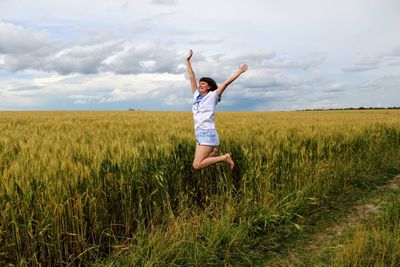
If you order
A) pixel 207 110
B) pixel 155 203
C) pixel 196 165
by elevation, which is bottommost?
pixel 155 203

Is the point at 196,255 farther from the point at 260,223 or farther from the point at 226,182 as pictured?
the point at 226,182

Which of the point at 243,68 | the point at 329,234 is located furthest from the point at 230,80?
the point at 329,234

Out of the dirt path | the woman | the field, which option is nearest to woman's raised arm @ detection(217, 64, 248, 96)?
the woman

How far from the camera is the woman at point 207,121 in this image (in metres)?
4.72

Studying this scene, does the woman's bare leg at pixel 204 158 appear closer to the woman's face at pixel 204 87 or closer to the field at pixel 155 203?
the field at pixel 155 203

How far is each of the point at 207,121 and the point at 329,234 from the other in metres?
2.26

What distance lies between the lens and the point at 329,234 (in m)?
4.67

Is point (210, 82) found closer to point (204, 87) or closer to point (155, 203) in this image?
point (204, 87)

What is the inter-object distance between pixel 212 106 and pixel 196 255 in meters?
2.11

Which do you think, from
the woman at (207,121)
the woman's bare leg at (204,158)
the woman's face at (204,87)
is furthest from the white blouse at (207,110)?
the woman's bare leg at (204,158)

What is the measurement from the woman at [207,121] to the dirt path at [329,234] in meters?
1.39

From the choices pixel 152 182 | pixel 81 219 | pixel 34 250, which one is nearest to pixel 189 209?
pixel 152 182

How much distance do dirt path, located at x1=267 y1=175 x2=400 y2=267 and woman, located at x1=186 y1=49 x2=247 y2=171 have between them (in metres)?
1.39

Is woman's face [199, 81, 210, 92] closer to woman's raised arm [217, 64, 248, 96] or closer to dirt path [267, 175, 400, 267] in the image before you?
woman's raised arm [217, 64, 248, 96]
